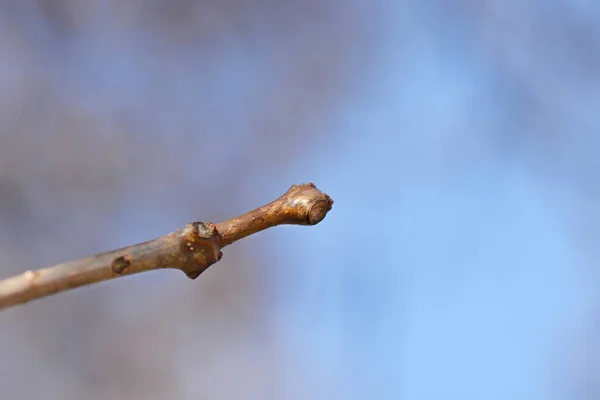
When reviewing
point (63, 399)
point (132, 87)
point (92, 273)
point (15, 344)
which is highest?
point (132, 87)

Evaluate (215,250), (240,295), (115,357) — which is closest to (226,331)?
(240,295)

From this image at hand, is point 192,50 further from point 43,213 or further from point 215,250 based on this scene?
point 215,250

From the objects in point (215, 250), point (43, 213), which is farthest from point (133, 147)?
point (215, 250)

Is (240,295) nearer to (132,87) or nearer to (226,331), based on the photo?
(226,331)

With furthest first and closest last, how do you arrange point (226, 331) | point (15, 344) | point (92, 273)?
point (226, 331)
point (15, 344)
point (92, 273)

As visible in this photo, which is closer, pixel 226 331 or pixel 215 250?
pixel 215 250

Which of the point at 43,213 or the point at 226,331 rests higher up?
the point at 43,213

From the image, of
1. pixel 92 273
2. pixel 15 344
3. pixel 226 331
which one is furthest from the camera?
pixel 226 331
